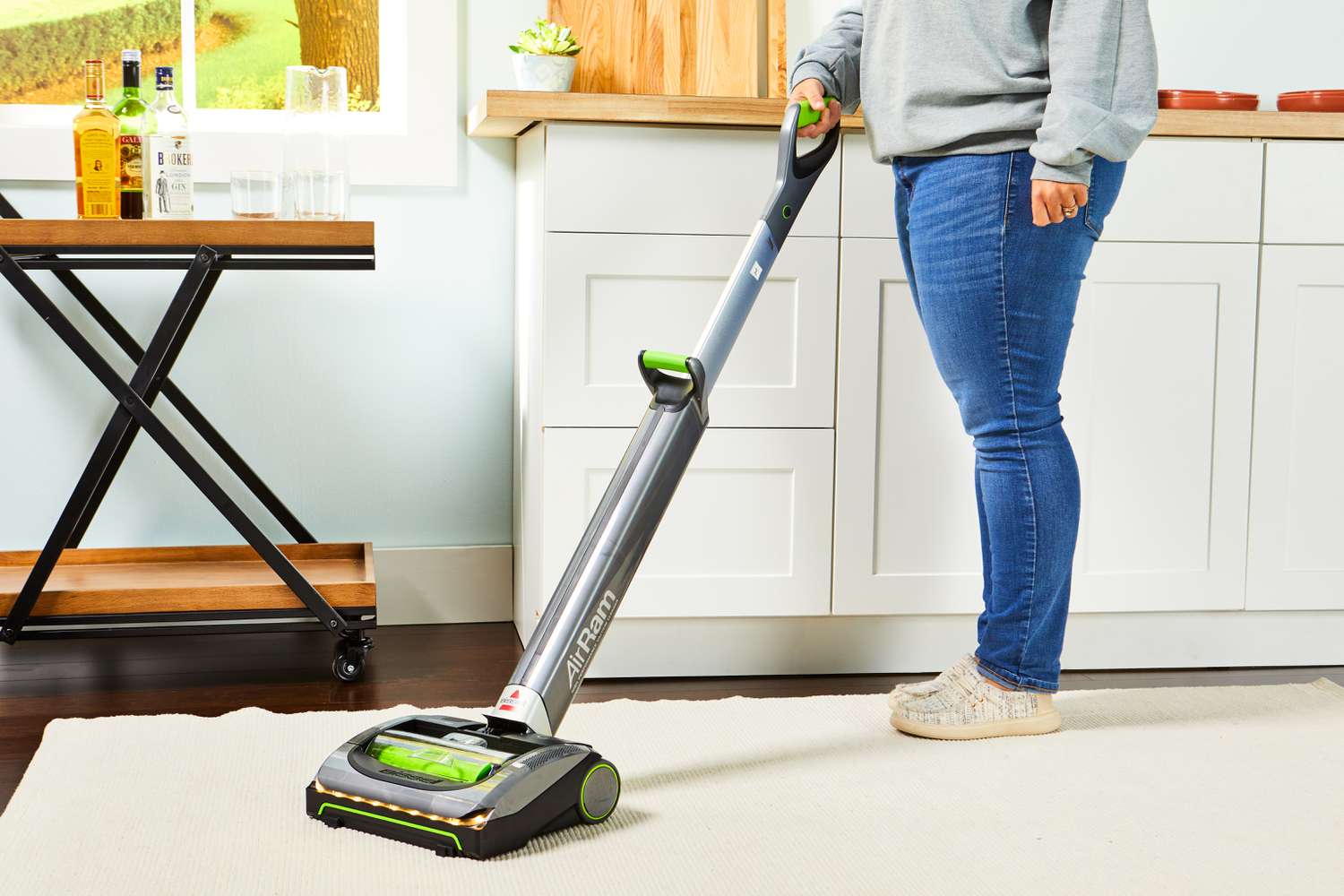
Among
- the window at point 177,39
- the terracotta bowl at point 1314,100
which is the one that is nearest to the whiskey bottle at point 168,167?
the window at point 177,39

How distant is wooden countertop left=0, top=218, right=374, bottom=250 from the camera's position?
1946 mm

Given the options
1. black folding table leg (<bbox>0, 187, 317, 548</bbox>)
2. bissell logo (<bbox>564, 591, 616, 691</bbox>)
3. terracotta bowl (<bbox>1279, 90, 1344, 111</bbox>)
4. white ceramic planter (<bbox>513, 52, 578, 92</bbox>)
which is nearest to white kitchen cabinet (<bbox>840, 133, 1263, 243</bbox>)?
terracotta bowl (<bbox>1279, 90, 1344, 111</bbox>)

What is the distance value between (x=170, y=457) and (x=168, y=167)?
437 mm

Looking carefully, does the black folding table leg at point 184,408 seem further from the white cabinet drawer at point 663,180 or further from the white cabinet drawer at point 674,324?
the white cabinet drawer at point 663,180

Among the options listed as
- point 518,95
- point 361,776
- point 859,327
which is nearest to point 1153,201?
point 859,327

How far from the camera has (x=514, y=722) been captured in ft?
4.51

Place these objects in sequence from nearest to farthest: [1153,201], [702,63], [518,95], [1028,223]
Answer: [1028,223]
[518,95]
[1153,201]
[702,63]

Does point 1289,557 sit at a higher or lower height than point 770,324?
lower

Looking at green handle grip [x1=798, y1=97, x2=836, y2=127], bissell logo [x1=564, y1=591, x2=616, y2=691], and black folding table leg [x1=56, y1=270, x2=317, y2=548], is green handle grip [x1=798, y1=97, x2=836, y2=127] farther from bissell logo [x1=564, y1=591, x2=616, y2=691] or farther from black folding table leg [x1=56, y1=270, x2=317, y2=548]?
black folding table leg [x1=56, y1=270, x2=317, y2=548]

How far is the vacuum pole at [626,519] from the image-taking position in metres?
1.40

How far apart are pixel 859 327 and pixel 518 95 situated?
2.01 feet

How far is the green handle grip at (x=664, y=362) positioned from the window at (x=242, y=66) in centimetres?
107

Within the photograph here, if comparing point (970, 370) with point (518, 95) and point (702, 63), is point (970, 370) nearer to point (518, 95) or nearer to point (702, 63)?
point (518, 95)

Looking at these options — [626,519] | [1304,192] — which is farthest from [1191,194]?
[626,519]
